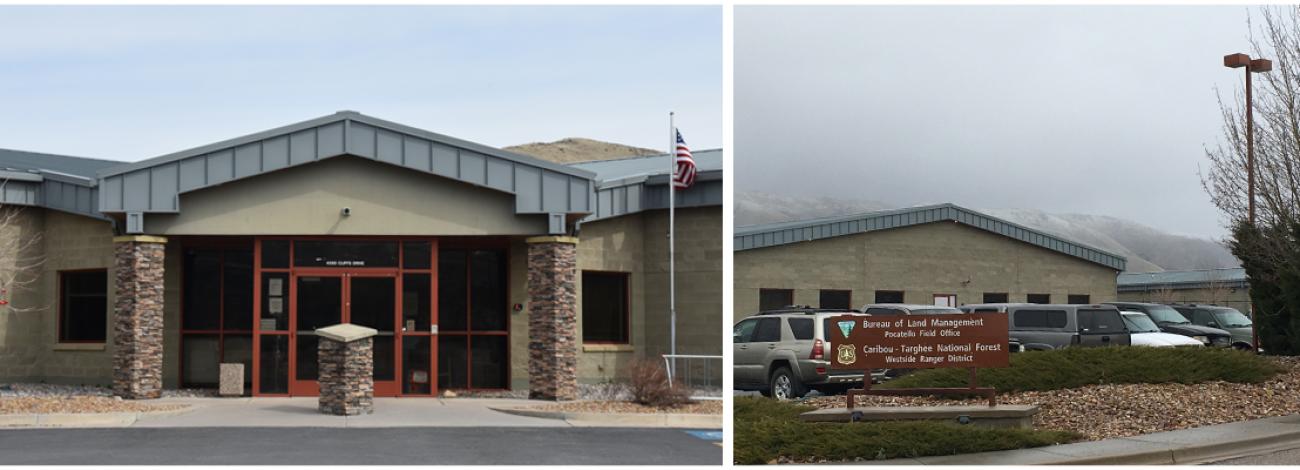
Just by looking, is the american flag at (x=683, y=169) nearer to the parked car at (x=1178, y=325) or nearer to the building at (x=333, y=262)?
the building at (x=333, y=262)

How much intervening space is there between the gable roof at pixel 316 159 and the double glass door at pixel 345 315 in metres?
2.15

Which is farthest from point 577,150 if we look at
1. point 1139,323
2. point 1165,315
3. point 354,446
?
point 354,446

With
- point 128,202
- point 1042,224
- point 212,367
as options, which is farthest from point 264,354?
point 1042,224

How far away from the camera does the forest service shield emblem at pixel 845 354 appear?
16.0 meters

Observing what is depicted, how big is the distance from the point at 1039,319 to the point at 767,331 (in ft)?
27.2

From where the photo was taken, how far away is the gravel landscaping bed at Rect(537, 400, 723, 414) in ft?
68.1

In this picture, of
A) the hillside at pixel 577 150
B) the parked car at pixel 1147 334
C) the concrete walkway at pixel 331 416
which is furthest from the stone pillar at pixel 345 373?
A: the hillside at pixel 577 150

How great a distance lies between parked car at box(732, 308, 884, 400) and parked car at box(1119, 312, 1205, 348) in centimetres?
947

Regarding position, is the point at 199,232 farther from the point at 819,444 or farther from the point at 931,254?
the point at 931,254

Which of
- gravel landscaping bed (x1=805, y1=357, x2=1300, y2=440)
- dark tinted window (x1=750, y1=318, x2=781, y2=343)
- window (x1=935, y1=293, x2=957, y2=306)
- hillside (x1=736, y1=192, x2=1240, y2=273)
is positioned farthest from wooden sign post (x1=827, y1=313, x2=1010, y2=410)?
hillside (x1=736, y1=192, x2=1240, y2=273)

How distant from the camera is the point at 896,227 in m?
37.2

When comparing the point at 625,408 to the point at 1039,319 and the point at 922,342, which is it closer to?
the point at 922,342

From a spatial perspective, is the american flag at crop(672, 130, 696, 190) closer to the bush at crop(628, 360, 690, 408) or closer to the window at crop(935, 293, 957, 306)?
the bush at crop(628, 360, 690, 408)

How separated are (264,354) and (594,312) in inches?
258
